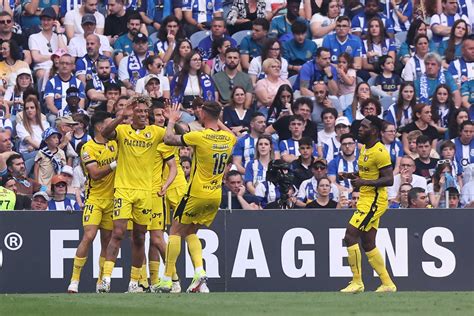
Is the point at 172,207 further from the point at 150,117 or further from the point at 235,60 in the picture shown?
the point at 235,60

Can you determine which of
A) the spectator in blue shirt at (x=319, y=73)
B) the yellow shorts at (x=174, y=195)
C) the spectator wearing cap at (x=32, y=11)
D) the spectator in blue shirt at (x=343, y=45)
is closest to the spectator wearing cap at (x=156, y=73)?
the spectator wearing cap at (x=32, y=11)

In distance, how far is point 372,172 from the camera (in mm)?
17469

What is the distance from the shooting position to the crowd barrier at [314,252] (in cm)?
2014

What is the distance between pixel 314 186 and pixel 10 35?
587 centimetres

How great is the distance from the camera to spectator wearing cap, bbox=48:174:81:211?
2025cm

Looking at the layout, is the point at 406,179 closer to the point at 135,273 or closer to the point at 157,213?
the point at 157,213

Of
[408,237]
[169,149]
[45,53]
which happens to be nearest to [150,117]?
[169,149]

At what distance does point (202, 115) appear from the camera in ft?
54.6

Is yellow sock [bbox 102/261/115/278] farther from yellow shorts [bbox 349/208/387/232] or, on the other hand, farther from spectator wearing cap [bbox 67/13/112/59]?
spectator wearing cap [bbox 67/13/112/59]

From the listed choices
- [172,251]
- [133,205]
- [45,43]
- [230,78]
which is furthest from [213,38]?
[172,251]

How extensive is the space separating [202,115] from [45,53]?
758 centimetres

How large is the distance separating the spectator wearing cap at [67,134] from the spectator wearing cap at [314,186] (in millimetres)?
3359

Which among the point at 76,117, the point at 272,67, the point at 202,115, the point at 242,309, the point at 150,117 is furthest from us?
the point at 272,67

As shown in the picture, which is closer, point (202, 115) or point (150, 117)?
point (202, 115)
